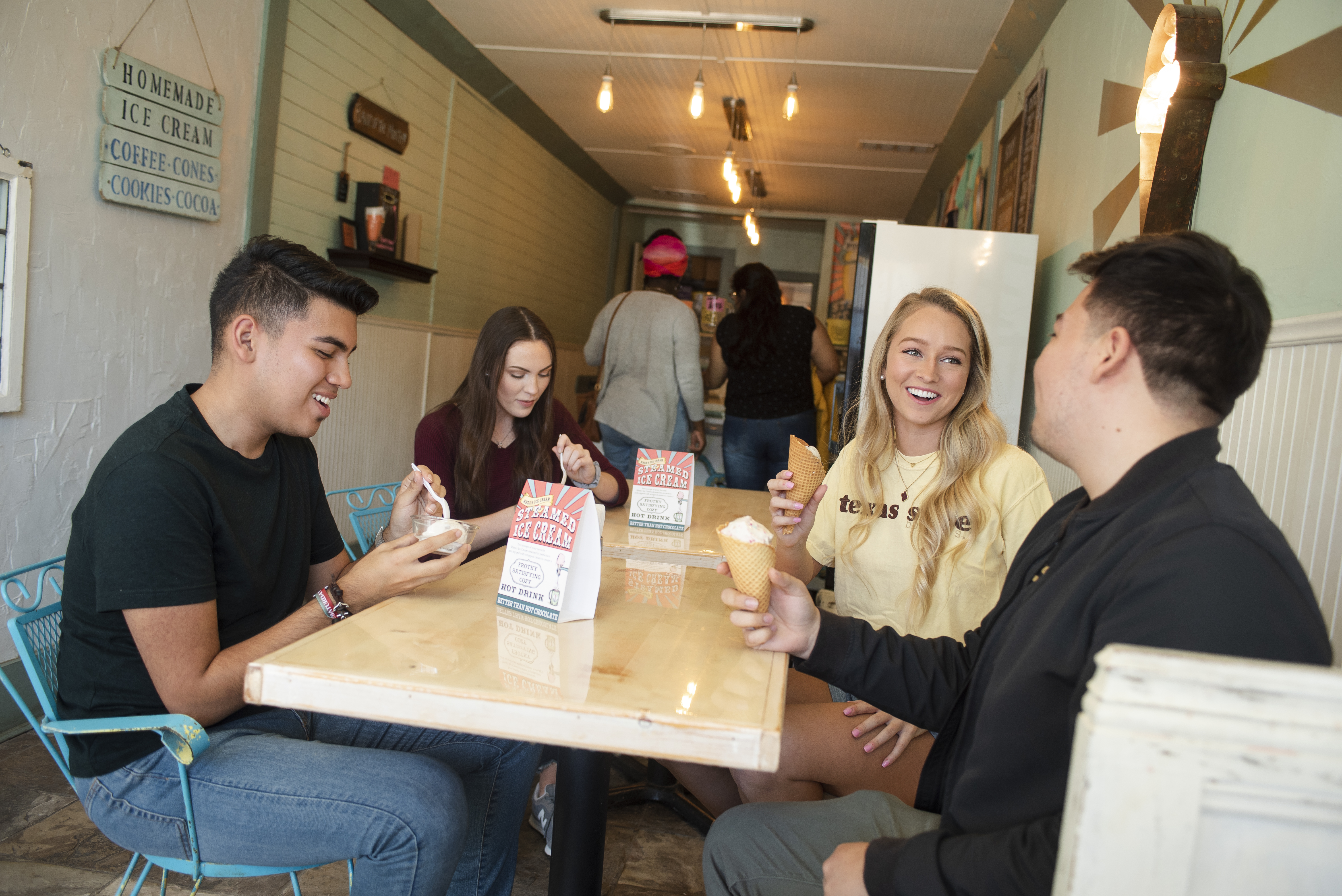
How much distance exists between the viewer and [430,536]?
148 cm

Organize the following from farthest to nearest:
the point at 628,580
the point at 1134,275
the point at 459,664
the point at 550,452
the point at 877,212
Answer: the point at 877,212
the point at 550,452
the point at 628,580
the point at 459,664
the point at 1134,275

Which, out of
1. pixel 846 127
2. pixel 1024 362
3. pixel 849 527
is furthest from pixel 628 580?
pixel 846 127

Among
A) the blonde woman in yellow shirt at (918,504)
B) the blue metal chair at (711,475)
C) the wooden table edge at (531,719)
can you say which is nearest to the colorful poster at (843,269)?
the blue metal chair at (711,475)

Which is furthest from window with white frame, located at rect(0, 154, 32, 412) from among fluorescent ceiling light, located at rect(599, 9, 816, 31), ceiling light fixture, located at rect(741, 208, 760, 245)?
ceiling light fixture, located at rect(741, 208, 760, 245)

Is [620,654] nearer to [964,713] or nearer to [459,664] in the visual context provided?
[459,664]

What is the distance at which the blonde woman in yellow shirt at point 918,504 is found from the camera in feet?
6.29

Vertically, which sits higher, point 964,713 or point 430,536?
point 430,536

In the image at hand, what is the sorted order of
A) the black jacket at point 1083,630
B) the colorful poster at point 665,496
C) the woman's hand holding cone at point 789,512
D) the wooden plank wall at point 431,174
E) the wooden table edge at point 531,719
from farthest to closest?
1. the wooden plank wall at point 431,174
2. the colorful poster at point 665,496
3. the woman's hand holding cone at point 789,512
4. the wooden table edge at point 531,719
5. the black jacket at point 1083,630

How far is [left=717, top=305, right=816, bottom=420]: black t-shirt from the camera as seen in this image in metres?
4.46

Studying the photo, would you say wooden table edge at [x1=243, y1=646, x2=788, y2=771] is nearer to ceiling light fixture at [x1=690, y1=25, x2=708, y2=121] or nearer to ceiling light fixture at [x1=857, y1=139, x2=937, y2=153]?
ceiling light fixture at [x1=690, y1=25, x2=708, y2=121]

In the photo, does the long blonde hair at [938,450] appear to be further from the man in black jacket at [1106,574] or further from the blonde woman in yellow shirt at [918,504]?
the man in black jacket at [1106,574]

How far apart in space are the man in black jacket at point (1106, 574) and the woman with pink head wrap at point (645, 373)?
128 inches

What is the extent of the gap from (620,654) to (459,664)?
23 cm

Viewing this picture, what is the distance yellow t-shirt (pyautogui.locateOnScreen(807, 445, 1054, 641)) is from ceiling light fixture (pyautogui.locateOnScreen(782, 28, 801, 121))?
3.06 m
